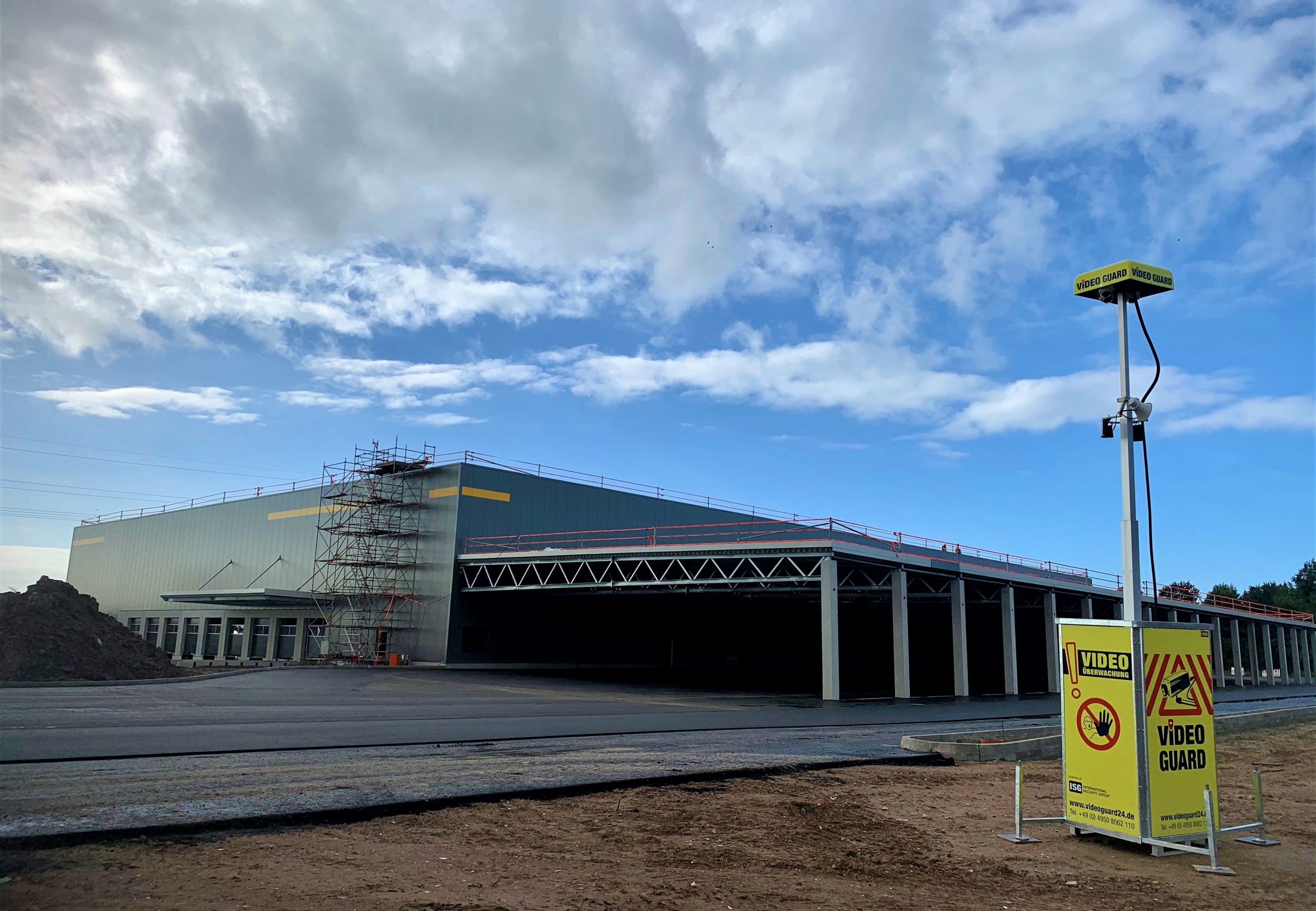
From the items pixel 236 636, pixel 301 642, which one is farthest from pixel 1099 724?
pixel 236 636

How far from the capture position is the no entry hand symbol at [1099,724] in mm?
Answer: 8781

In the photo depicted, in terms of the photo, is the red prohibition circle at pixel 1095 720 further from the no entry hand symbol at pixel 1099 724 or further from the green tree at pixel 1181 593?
the green tree at pixel 1181 593

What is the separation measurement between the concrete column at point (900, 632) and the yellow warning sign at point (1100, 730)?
23256 mm

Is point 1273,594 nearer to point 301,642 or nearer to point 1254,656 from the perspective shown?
point 1254,656

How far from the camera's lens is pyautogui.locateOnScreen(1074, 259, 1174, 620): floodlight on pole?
9.17m

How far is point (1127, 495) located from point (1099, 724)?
2357 mm

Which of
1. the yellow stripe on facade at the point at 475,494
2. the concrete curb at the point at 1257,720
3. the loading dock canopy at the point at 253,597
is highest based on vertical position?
the yellow stripe on facade at the point at 475,494

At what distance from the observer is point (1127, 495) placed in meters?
9.34

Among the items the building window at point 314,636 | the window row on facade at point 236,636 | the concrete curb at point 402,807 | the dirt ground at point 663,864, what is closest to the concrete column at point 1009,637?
the concrete curb at point 402,807

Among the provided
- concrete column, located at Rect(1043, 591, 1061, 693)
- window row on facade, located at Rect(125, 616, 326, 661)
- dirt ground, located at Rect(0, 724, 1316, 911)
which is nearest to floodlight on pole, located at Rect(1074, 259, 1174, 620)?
dirt ground, located at Rect(0, 724, 1316, 911)

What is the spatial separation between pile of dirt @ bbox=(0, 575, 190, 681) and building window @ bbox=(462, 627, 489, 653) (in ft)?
45.3

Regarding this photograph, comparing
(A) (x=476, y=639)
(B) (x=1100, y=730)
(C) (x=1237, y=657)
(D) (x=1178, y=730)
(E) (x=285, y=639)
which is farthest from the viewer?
(C) (x=1237, y=657)

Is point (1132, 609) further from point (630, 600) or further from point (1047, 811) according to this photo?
point (630, 600)

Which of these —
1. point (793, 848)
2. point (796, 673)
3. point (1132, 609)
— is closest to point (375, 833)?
point (793, 848)
